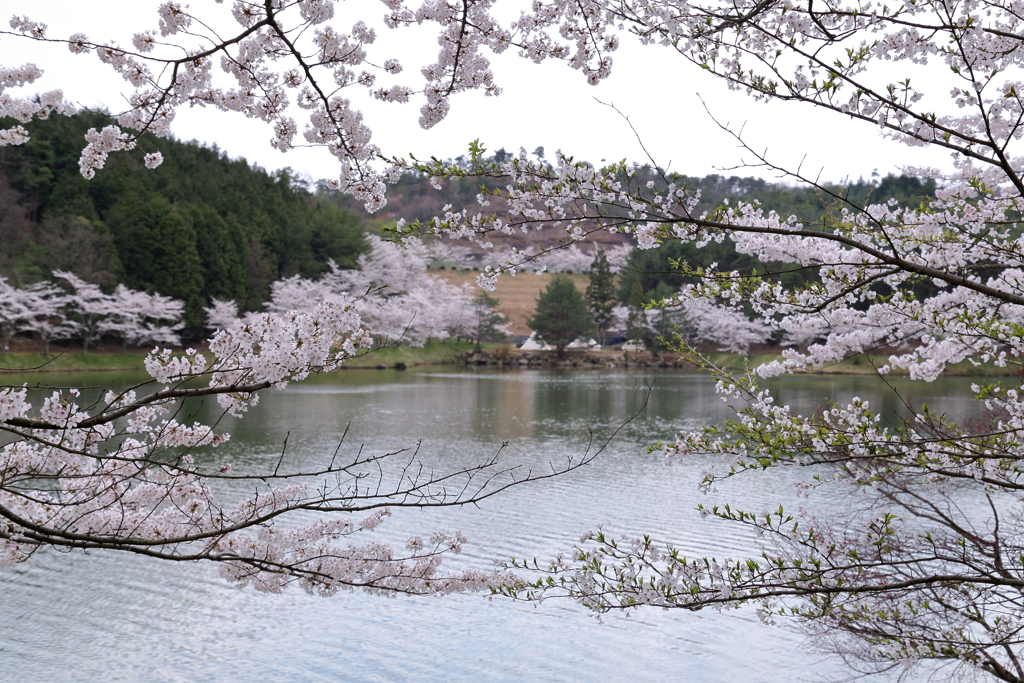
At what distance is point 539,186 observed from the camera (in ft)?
9.41

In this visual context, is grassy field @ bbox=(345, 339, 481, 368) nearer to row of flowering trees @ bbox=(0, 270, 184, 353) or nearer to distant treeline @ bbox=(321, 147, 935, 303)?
distant treeline @ bbox=(321, 147, 935, 303)

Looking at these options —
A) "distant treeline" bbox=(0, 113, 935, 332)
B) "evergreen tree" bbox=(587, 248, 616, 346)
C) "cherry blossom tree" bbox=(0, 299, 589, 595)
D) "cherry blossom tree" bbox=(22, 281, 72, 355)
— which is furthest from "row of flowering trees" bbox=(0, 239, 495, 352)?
"cherry blossom tree" bbox=(0, 299, 589, 595)

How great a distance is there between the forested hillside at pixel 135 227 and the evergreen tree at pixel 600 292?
16.9 metres

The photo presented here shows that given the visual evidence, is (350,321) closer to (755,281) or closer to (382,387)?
(755,281)

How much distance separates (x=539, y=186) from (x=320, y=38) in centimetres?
95

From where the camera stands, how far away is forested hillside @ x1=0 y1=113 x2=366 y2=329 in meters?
27.8

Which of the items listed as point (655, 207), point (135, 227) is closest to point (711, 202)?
point (135, 227)

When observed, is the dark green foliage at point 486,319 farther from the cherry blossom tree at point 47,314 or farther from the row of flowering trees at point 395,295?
the cherry blossom tree at point 47,314

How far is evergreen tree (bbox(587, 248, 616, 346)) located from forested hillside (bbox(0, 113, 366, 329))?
664 inches

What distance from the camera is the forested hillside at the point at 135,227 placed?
2783 centimetres

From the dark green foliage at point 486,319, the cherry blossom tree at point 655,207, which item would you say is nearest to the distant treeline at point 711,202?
the cherry blossom tree at point 655,207

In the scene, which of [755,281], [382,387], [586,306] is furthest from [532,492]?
[586,306]

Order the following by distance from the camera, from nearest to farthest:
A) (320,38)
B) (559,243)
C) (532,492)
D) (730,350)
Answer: (320,38)
(559,243)
(532,492)
(730,350)

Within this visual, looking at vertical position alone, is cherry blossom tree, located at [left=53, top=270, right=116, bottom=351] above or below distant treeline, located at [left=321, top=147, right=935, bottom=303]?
below
